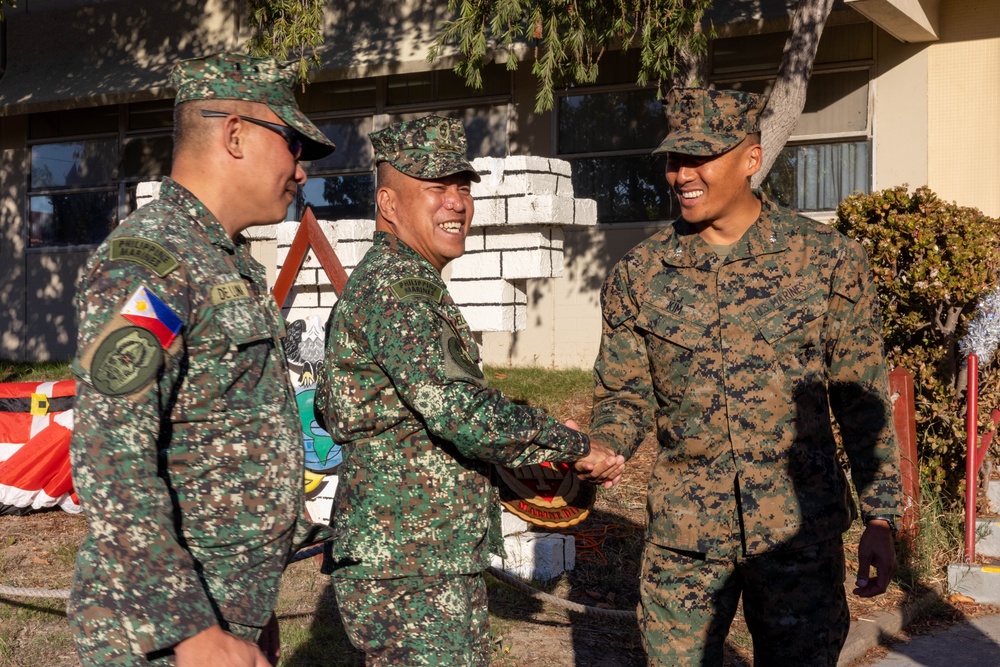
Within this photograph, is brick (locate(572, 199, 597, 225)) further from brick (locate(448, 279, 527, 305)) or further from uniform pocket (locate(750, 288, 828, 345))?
uniform pocket (locate(750, 288, 828, 345))

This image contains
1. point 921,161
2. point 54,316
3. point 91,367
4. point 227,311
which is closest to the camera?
point 91,367

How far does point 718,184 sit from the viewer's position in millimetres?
3309

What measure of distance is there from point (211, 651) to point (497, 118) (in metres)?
11.2

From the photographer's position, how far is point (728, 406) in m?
3.19

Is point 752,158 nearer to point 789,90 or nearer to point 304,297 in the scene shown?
point 304,297

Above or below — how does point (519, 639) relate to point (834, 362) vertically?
below

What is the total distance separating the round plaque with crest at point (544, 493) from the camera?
12.8 feet

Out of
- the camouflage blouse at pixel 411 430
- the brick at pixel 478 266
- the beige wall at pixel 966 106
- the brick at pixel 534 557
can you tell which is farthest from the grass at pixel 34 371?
the camouflage blouse at pixel 411 430

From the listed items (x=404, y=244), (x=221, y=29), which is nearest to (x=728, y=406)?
(x=404, y=244)

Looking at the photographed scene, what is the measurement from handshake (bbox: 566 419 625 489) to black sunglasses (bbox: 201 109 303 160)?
4.24ft

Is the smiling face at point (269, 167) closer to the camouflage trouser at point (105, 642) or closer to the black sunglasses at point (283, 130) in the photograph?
the black sunglasses at point (283, 130)

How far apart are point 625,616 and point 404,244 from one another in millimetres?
2890

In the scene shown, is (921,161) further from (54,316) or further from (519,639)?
(54,316)

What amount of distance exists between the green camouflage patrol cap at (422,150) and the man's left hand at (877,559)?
158 cm
